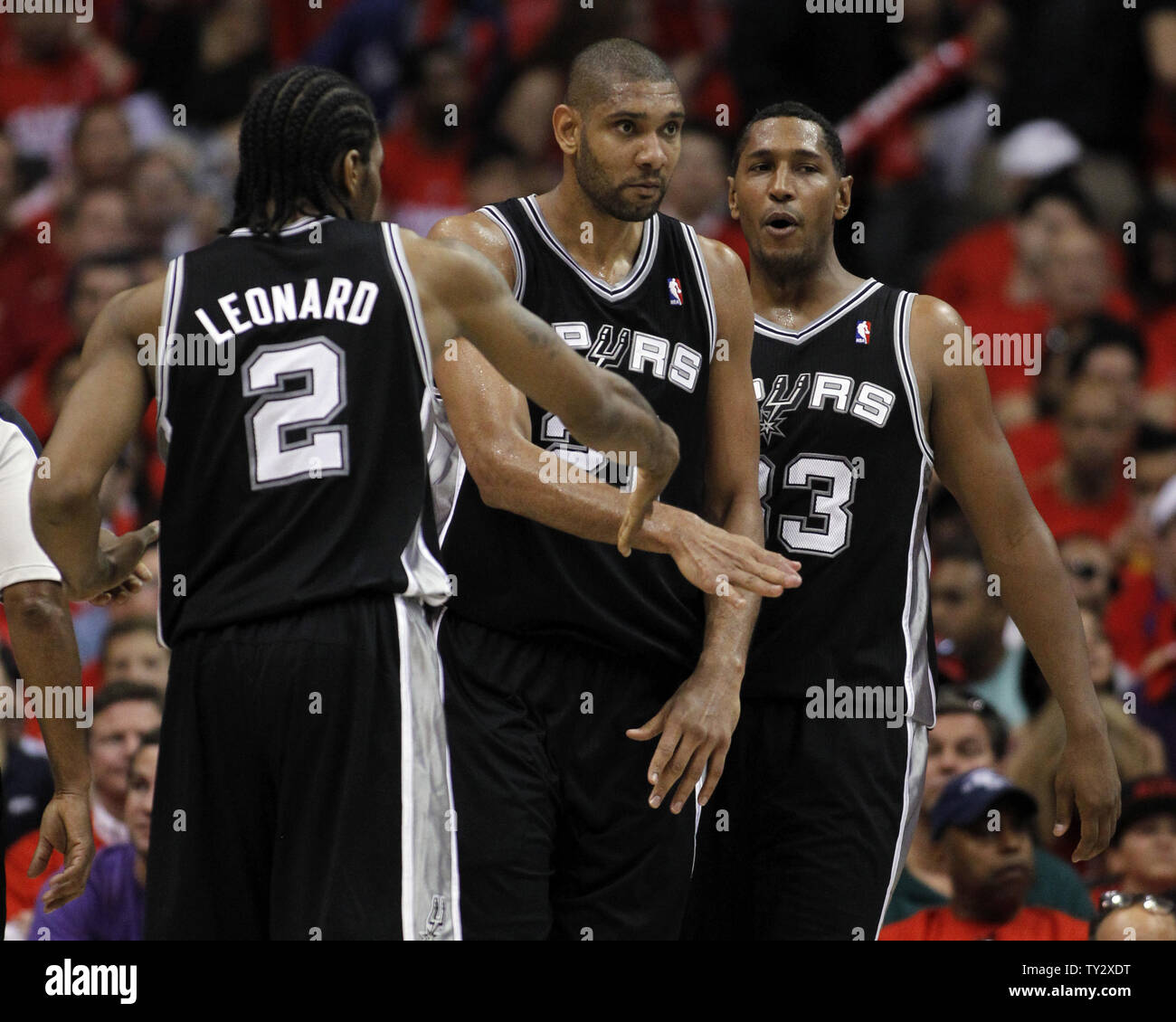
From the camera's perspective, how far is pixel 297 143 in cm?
373

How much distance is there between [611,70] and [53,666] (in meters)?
1.95

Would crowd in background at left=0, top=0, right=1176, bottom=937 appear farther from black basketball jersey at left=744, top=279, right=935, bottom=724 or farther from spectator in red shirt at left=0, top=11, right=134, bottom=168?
black basketball jersey at left=744, top=279, right=935, bottom=724

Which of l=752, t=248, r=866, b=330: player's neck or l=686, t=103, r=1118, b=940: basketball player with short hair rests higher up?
l=752, t=248, r=866, b=330: player's neck

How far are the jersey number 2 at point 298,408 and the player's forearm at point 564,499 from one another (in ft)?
1.93

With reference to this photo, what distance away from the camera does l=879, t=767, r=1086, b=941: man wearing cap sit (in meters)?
5.66

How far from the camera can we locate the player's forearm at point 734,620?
4391 millimetres

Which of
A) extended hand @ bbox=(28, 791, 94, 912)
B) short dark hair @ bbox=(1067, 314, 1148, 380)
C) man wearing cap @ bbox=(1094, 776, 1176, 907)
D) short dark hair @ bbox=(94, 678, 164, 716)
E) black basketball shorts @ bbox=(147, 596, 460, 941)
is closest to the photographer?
black basketball shorts @ bbox=(147, 596, 460, 941)

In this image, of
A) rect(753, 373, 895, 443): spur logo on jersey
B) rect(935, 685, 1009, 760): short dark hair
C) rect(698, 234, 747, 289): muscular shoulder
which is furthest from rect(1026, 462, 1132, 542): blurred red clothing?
rect(698, 234, 747, 289): muscular shoulder

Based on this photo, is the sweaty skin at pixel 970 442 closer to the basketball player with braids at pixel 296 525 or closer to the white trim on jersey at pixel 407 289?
the basketball player with braids at pixel 296 525

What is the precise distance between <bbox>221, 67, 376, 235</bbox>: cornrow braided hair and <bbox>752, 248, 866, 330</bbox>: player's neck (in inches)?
65.9

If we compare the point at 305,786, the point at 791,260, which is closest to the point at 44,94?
the point at 791,260

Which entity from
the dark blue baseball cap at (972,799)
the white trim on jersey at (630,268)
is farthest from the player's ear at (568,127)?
the dark blue baseball cap at (972,799)

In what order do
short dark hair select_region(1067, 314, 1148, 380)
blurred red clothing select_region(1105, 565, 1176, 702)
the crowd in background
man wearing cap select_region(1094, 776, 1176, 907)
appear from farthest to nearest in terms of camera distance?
1. the crowd in background
2. short dark hair select_region(1067, 314, 1148, 380)
3. blurred red clothing select_region(1105, 565, 1176, 702)
4. man wearing cap select_region(1094, 776, 1176, 907)
